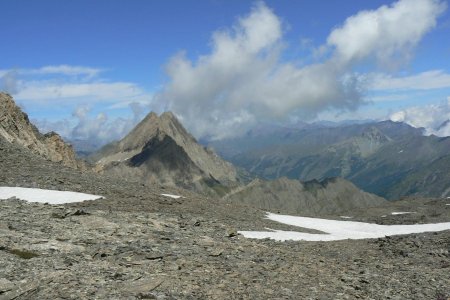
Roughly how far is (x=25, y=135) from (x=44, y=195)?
5682 centimetres

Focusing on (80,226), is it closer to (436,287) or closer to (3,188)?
(436,287)

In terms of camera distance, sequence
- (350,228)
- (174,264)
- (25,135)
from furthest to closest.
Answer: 1. (25,135)
2. (350,228)
3. (174,264)

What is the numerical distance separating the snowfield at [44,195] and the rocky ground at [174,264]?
382 inches

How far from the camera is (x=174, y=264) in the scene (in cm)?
2052

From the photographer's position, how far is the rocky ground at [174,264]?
1769 cm

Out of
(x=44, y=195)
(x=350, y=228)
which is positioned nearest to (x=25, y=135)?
(x=44, y=195)

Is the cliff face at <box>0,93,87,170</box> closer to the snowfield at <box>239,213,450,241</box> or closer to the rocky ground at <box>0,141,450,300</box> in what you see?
the snowfield at <box>239,213,450,241</box>

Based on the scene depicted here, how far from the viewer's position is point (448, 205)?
102 meters

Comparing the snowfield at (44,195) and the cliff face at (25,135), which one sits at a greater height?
the cliff face at (25,135)

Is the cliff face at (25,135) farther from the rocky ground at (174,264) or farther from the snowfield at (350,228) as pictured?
the rocky ground at (174,264)

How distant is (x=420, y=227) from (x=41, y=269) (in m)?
58.7

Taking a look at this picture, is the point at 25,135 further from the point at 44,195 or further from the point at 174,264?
the point at 174,264

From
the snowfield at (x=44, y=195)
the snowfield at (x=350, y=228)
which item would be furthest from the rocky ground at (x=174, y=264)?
the snowfield at (x=350, y=228)

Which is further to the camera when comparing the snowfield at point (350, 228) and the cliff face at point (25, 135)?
the cliff face at point (25, 135)
